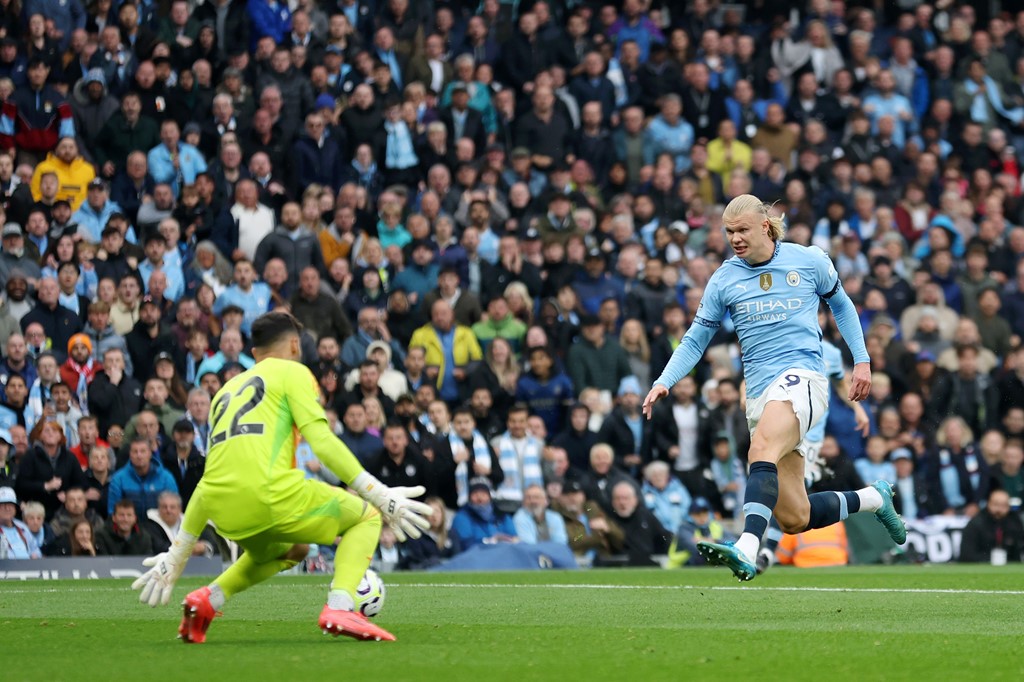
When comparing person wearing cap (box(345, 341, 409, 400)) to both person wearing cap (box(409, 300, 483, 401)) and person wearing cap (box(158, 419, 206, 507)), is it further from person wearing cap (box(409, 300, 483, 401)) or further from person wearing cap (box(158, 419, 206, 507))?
person wearing cap (box(158, 419, 206, 507))

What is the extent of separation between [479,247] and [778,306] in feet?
34.3

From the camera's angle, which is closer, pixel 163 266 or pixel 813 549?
pixel 813 549

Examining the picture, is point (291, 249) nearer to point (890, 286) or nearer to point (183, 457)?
point (183, 457)

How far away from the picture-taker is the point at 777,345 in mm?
10117

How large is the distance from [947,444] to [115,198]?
9831mm

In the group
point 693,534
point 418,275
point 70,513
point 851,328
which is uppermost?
point 418,275

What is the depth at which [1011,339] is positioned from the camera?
836 inches

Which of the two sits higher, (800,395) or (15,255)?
(15,255)

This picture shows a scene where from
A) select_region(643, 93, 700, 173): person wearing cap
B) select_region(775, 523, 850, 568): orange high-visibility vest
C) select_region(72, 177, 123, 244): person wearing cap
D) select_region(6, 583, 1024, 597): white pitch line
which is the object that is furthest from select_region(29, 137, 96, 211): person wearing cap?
select_region(775, 523, 850, 568): orange high-visibility vest

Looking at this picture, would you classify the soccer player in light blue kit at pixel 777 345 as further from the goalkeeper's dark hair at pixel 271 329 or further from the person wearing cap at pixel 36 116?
the person wearing cap at pixel 36 116

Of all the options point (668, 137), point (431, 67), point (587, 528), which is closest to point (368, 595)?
point (587, 528)

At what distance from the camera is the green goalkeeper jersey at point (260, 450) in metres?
8.02

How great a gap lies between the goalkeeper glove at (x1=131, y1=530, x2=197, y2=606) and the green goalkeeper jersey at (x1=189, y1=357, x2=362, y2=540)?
0.28 m

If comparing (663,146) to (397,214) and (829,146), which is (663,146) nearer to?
(829,146)
